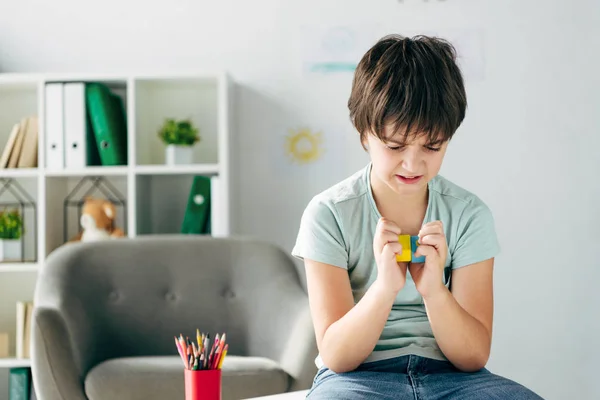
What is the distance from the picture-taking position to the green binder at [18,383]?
9.20ft

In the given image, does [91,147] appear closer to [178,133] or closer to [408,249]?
[178,133]

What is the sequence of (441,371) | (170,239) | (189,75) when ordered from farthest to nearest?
(189,75) < (170,239) < (441,371)

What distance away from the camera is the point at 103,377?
201cm

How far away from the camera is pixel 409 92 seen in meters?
1.21

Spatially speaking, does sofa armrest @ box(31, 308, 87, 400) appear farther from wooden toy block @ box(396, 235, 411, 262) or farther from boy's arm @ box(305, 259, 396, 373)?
wooden toy block @ box(396, 235, 411, 262)

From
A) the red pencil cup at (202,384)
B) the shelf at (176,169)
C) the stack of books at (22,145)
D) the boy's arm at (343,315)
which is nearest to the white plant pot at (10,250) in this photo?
the stack of books at (22,145)

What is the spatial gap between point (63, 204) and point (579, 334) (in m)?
2.05

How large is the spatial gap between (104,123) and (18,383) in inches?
38.4

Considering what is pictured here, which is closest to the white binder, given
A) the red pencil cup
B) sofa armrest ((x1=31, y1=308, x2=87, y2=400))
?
sofa armrest ((x1=31, y1=308, x2=87, y2=400))

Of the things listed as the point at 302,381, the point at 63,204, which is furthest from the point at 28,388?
the point at 302,381

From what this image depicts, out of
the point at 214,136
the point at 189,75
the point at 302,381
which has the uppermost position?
the point at 189,75

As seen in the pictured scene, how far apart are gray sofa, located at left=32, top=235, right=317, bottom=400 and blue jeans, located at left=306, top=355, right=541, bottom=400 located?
844 mm

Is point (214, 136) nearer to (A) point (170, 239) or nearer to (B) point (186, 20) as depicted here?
(B) point (186, 20)

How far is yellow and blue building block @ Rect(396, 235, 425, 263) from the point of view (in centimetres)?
118
